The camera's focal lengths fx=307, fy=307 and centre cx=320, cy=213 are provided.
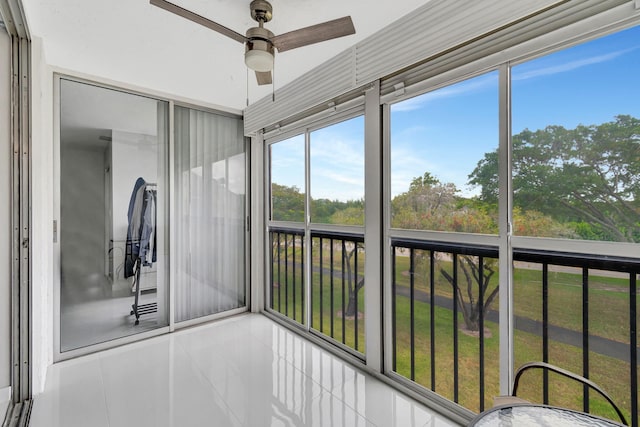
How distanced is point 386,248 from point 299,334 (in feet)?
4.55

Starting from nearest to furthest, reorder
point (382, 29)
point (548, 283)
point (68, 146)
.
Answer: point (548, 283) < point (382, 29) < point (68, 146)

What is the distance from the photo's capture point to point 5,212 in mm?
1836

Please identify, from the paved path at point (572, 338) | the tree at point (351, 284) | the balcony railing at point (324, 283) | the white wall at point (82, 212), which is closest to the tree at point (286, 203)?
the balcony railing at point (324, 283)

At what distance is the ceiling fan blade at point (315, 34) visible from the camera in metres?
1.43

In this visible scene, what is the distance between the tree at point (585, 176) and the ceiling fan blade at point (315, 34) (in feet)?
3.36

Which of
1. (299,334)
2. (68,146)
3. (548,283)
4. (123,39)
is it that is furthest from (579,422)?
(68,146)

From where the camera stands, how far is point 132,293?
289 cm

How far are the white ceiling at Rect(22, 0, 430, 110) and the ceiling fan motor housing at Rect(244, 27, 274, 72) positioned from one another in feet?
0.96

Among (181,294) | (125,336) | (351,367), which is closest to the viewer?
(351,367)

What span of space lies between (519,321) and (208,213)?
9.55ft

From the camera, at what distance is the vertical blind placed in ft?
10.4

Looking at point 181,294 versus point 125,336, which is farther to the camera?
A: point 181,294

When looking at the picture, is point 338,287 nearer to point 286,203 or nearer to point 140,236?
point 286,203

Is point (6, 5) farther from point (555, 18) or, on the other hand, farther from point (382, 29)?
point (555, 18)
